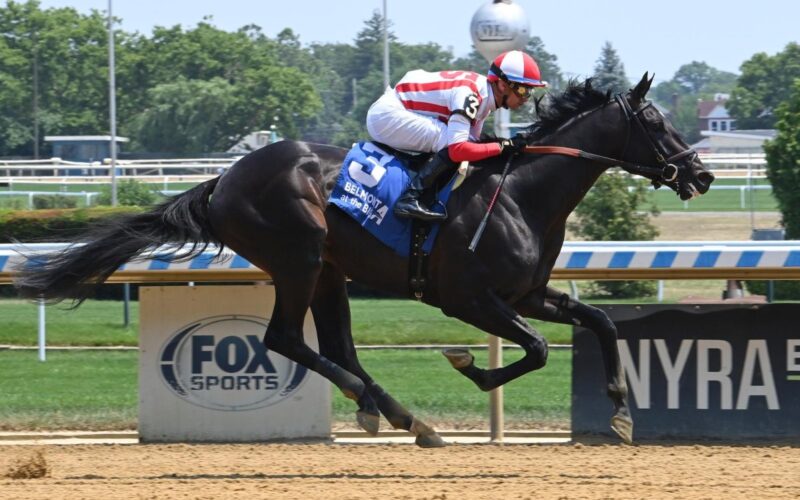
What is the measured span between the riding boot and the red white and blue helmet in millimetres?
523

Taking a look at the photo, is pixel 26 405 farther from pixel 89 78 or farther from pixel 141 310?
pixel 89 78

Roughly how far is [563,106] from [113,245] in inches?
104

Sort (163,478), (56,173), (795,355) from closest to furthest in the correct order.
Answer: (163,478), (795,355), (56,173)

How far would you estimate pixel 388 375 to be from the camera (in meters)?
10.1

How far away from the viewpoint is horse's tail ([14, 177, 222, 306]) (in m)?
7.07

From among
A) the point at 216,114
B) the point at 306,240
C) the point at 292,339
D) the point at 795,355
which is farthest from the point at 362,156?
the point at 216,114

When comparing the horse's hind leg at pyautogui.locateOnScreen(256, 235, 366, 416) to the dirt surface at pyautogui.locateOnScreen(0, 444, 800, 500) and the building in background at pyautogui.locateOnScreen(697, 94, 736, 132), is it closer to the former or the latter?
the dirt surface at pyautogui.locateOnScreen(0, 444, 800, 500)

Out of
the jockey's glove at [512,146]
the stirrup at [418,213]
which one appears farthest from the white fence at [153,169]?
the stirrup at [418,213]

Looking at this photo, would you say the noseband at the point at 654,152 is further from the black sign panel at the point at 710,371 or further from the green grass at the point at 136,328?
the green grass at the point at 136,328

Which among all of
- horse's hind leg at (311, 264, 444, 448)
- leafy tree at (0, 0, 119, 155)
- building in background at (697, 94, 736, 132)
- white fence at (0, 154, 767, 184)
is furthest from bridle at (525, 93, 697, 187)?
building in background at (697, 94, 736, 132)

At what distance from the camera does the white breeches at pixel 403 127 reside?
667 cm

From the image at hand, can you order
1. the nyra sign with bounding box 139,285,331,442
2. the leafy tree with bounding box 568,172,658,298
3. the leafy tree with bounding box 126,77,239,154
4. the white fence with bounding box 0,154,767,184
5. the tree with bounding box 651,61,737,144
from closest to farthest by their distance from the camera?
the nyra sign with bounding box 139,285,331,442 → the leafy tree with bounding box 568,172,658,298 → the white fence with bounding box 0,154,767,184 → the leafy tree with bounding box 126,77,239,154 → the tree with bounding box 651,61,737,144

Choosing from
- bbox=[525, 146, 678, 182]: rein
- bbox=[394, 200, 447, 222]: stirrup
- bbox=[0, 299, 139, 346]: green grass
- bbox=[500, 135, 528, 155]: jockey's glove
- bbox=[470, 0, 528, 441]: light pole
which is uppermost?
bbox=[470, 0, 528, 441]: light pole

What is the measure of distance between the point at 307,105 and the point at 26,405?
202 feet
